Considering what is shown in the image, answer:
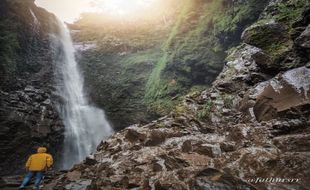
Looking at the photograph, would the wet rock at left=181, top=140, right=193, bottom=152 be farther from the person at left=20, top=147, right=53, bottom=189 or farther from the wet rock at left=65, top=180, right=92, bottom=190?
the person at left=20, top=147, right=53, bottom=189

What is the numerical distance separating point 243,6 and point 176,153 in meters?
12.3

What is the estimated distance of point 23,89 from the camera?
1723 centimetres

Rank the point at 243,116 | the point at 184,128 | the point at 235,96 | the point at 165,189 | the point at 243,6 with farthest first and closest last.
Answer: the point at 243,6, the point at 235,96, the point at 184,128, the point at 243,116, the point at 165,189

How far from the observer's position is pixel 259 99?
6992 millimetres

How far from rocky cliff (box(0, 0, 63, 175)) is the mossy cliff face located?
3.81m

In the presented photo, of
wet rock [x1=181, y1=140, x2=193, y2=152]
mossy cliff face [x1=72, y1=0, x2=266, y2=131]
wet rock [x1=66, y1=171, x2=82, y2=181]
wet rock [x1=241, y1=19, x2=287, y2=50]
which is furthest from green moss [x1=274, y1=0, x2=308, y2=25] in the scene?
wet rock [x1=66, y1=171, x2=82, y2=181]

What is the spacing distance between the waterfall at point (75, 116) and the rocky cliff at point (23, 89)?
2.33ft

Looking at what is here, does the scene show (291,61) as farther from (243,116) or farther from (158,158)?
(158,158)

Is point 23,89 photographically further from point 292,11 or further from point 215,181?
point 215,181

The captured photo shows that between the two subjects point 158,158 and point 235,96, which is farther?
point 235,96

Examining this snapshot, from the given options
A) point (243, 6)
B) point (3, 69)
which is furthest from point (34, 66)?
point (243, 6)

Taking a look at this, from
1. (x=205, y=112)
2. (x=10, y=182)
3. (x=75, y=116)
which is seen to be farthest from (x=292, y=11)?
(x=75, y=116)

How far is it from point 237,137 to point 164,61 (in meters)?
14.9

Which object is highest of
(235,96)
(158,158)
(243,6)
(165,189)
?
(243,6)
